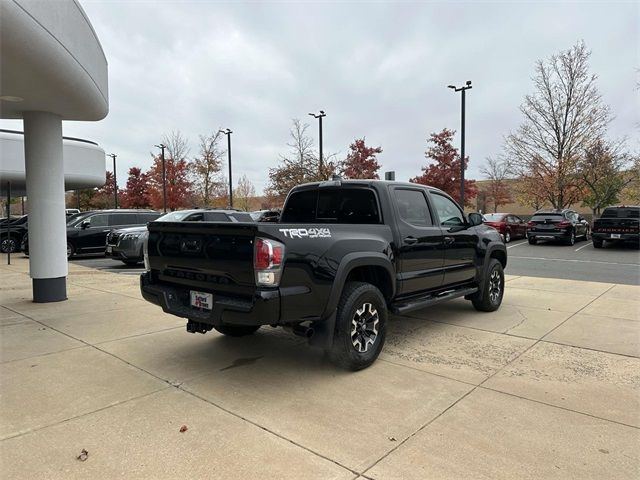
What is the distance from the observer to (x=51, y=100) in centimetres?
688

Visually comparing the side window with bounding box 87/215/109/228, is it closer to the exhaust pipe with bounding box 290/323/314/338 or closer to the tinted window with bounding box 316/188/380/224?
the tinted window with bounding box 316/188/380/224

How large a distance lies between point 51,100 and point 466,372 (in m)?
6.84

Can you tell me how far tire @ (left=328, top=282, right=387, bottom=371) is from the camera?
427 centimetres

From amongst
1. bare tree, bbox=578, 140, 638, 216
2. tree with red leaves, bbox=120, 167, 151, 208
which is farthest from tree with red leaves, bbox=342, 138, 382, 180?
tree with red leaves, bbox=120, 167, 151, 208

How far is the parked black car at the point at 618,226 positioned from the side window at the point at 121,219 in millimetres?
18550

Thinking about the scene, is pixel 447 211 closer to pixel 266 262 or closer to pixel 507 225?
pixel 266 262

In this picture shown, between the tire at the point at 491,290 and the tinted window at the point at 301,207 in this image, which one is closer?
the tinted window at the point at 301,207

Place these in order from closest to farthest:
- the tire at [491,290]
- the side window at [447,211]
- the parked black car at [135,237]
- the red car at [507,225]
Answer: the side window at [447,211], the tire at [491,290], the parked black car at [135,237], the red car at [507,225]

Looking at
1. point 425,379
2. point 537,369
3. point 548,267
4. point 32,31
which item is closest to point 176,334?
point 425,379

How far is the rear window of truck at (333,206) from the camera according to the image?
5.24 metres

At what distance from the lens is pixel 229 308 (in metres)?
3.89

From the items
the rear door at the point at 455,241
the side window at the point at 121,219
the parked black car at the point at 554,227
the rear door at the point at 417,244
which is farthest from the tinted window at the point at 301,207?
the parked black car at the point at 554,227

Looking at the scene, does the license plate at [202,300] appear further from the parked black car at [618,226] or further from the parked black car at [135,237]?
the parked black car at [618,226]

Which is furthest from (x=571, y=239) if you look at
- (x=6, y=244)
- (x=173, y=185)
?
(x=173, y=185)
